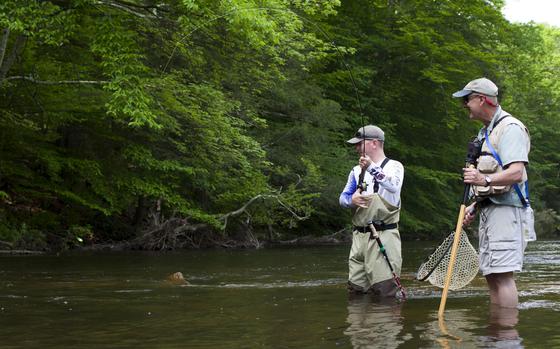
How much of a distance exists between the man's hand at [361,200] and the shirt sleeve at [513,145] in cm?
183

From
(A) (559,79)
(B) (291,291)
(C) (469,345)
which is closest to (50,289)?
(B) (291,291)

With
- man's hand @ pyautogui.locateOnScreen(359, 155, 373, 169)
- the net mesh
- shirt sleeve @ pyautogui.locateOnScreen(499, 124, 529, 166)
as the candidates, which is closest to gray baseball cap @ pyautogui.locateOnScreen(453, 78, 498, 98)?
shirt sleeve @ pyautogui.locateOnScreen(499, 124, 529, 166)

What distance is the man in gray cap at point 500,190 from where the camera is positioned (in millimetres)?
6262

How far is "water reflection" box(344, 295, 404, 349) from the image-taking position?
5727mm

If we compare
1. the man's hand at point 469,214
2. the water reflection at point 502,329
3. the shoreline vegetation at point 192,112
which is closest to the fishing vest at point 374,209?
the man's hand at point 469,214

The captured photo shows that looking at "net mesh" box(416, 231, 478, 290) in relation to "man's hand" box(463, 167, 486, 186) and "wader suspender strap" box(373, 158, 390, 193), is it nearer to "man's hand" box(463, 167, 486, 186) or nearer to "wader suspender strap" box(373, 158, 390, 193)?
"man's hand" box(463, 167, 486, 186)

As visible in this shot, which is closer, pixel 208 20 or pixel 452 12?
pixel 208 20

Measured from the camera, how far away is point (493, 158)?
645cm

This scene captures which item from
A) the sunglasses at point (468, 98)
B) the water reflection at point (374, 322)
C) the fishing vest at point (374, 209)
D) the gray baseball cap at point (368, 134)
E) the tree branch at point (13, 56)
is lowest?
the water reflection at point (374, 322)

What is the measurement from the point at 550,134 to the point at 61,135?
36.8 m

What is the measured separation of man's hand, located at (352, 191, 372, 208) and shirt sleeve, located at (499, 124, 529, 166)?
183 centimetres

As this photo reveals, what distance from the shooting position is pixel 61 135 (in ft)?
65.0

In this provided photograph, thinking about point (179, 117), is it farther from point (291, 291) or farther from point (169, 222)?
point (291, 291)

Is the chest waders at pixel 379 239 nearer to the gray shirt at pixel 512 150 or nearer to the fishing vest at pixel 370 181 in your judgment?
the fishing vest at pixel 370 181
